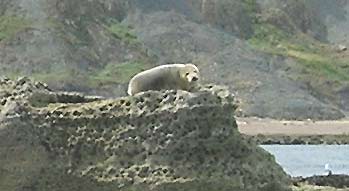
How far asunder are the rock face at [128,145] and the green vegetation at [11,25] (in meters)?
162

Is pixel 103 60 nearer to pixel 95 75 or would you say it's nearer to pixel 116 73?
pixel 116 73

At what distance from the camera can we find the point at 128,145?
17781 millimetres

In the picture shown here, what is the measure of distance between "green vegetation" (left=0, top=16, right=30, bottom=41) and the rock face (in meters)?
162

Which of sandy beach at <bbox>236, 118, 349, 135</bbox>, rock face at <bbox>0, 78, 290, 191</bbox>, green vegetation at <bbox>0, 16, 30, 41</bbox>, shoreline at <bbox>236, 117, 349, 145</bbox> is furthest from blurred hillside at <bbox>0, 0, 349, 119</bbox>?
rock face at <bbox>0, 78, 290, 191</bbox>

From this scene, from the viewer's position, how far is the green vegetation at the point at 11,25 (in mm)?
180250

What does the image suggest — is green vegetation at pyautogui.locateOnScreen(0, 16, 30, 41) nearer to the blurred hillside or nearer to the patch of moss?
the blurred hillside

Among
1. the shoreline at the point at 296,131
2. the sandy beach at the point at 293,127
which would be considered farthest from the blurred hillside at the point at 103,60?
the shoreline at the point at 296,131

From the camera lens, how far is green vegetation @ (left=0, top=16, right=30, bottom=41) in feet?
591

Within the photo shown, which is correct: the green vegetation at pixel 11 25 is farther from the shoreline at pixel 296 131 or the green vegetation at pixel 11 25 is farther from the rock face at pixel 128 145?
the rock face at pixel 128 145

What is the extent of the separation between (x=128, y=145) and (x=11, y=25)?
557 ft

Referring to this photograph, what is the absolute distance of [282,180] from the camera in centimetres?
1883

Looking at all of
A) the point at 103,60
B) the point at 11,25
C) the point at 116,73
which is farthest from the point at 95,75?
the point at 11,25

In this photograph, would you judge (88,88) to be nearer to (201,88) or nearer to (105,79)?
(105,79)

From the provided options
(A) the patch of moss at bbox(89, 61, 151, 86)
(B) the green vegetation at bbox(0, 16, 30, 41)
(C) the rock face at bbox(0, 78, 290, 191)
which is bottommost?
(A) the patch of moss at bbox(89, 61, 151, 86)
